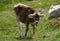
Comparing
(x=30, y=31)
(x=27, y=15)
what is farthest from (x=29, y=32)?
(x=27, y=15)

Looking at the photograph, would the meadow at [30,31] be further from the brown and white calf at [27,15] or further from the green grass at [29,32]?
the brown and white calf at [27,15]

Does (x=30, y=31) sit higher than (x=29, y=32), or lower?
lower

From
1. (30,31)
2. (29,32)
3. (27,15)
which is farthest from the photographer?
(30,31)

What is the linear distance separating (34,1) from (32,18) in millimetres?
17946

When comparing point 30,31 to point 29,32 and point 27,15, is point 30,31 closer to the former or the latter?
point 29,32

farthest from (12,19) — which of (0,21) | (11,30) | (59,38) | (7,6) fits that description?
(59,38)

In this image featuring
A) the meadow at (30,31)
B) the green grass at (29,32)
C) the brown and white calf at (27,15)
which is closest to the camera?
the green grass at (29,32)

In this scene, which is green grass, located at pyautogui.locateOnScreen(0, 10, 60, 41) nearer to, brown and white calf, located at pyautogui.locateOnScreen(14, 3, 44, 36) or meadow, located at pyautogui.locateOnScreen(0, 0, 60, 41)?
meadow, located at pyautogui.locateOnScreen(0, 0, 60, 41)

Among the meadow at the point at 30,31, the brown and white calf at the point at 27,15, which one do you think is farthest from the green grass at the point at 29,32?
the brown and white calf at the point at 27,15

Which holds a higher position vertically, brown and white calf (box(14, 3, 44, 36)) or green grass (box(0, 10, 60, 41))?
brown and white calf (box(14, 3, 44, 36))

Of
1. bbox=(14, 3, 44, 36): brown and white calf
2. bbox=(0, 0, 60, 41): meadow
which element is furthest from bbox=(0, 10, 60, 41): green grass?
bbox=(14, 3, 44, 36): brown and white calf

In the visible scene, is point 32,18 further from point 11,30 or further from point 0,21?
point 0,21

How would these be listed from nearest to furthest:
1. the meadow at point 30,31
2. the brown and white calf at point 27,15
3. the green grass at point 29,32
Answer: the green grass at point 29,32 → the meadow at point 30,31 → the brown and white calf at point 27,15

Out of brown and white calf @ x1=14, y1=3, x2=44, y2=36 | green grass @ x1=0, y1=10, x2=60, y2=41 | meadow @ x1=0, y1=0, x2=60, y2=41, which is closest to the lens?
green grass @ x1=0, y1=10, x2=60, y2=41
